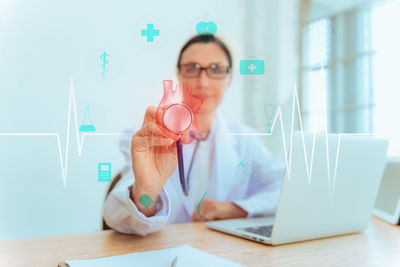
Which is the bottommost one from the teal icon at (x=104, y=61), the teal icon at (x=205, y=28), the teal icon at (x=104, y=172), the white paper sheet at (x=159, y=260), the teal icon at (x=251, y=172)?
the white paper sheet at (x=159, y=260)

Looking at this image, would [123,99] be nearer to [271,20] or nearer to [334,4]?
[271,20]

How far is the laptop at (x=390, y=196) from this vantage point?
0.78 metres

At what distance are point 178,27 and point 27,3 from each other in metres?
0.25

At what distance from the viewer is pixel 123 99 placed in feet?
1.79

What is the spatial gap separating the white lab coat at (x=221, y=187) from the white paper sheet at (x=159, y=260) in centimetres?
11

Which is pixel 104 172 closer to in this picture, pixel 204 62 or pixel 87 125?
pixel 87 125

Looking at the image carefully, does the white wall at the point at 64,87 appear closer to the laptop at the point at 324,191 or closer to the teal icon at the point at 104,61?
the teal icon at the point at 104,61

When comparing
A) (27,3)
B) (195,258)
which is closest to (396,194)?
(195,258)

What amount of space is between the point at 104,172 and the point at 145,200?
0.28 ft

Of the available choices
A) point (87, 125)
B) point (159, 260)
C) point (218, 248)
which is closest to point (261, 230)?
point (218, 248)

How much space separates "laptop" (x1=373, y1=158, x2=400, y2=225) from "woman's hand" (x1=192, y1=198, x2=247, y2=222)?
0.33m

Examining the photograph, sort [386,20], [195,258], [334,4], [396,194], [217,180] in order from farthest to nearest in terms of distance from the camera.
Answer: [334,4], [386,20], [217,180], [396,194], [195,258]

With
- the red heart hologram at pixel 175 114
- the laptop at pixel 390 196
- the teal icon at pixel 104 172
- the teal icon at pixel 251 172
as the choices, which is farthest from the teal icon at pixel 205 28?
the laptop at pixel 390 196

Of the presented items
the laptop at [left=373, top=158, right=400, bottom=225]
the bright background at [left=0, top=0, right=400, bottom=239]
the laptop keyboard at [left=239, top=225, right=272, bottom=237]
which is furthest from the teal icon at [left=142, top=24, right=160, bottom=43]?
the laptop at [left=373, top=158, right=400, bottom=225]
